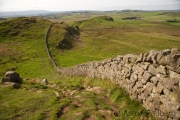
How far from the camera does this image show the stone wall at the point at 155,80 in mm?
6234

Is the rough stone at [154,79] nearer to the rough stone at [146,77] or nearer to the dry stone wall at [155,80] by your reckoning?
the dry stone wall at [155,80]

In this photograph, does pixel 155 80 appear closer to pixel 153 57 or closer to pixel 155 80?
pixel 155 80

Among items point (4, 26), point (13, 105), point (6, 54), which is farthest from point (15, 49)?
point (13, 105)

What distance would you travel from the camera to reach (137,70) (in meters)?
9.07

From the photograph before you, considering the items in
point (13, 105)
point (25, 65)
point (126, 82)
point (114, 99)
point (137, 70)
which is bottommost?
point (25, 65)

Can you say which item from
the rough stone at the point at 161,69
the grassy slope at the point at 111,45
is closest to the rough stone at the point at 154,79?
the rough stone at the point at 161,69

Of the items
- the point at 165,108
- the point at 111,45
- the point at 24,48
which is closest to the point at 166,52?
Result: the point at 165,108

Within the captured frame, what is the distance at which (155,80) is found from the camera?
7.33 m

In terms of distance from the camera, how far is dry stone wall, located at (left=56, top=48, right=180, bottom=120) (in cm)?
623

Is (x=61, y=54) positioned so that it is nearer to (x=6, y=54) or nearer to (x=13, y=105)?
(x=6, y=54)

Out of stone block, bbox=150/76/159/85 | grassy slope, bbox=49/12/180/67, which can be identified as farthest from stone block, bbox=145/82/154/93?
grassy slope, bbox=49/12/180/67

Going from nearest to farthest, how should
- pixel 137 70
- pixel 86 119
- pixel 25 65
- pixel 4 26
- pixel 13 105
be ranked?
pixel 86 119, pixel 137 70, pixel 13 105, pixel 25 65, pixel 4 26

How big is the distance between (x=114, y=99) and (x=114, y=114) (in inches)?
66.4

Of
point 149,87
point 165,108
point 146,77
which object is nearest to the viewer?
point 165,108
